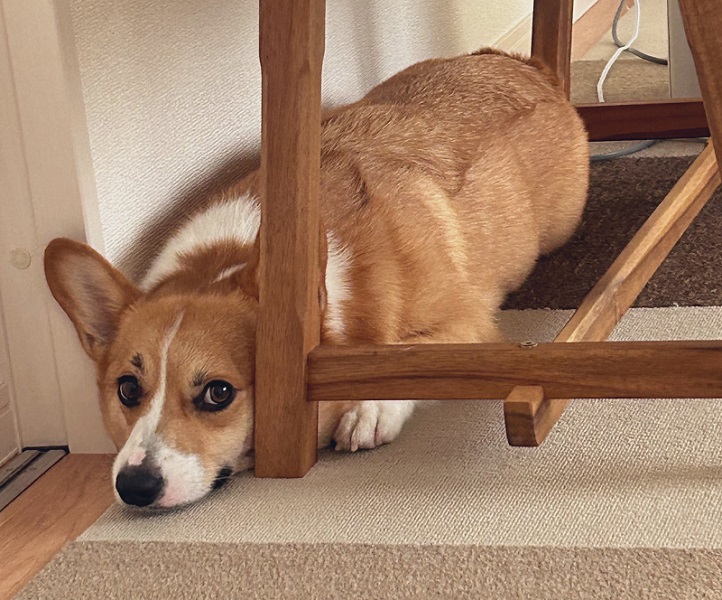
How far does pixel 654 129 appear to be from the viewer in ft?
8.01

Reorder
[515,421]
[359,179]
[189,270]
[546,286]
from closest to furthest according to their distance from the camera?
[515,421] < [189,270] < [359,179] < [546,286]

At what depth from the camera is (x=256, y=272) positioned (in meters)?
1.35

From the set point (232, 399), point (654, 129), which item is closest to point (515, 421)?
point (232, 399)

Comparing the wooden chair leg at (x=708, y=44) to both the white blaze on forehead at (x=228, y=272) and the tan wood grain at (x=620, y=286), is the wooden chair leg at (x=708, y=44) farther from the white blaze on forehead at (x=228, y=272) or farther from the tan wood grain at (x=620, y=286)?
the white blaze on forehead at (x=228, y=272)

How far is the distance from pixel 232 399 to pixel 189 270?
222 millimetres

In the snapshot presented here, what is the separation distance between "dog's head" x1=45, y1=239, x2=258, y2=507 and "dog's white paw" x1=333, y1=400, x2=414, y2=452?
0.13 m

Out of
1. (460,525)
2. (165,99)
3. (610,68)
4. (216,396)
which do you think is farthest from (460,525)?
(610,68)

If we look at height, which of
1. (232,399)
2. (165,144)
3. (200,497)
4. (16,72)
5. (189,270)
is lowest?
(200,497)

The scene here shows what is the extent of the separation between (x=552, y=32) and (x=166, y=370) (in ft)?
4.43

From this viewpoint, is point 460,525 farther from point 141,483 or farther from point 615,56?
point 615,56

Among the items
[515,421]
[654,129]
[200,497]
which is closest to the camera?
[515,421]

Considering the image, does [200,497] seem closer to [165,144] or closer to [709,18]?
[165,144]

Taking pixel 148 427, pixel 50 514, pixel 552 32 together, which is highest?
pixel 552 32

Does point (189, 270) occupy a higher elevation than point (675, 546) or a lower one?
higher
